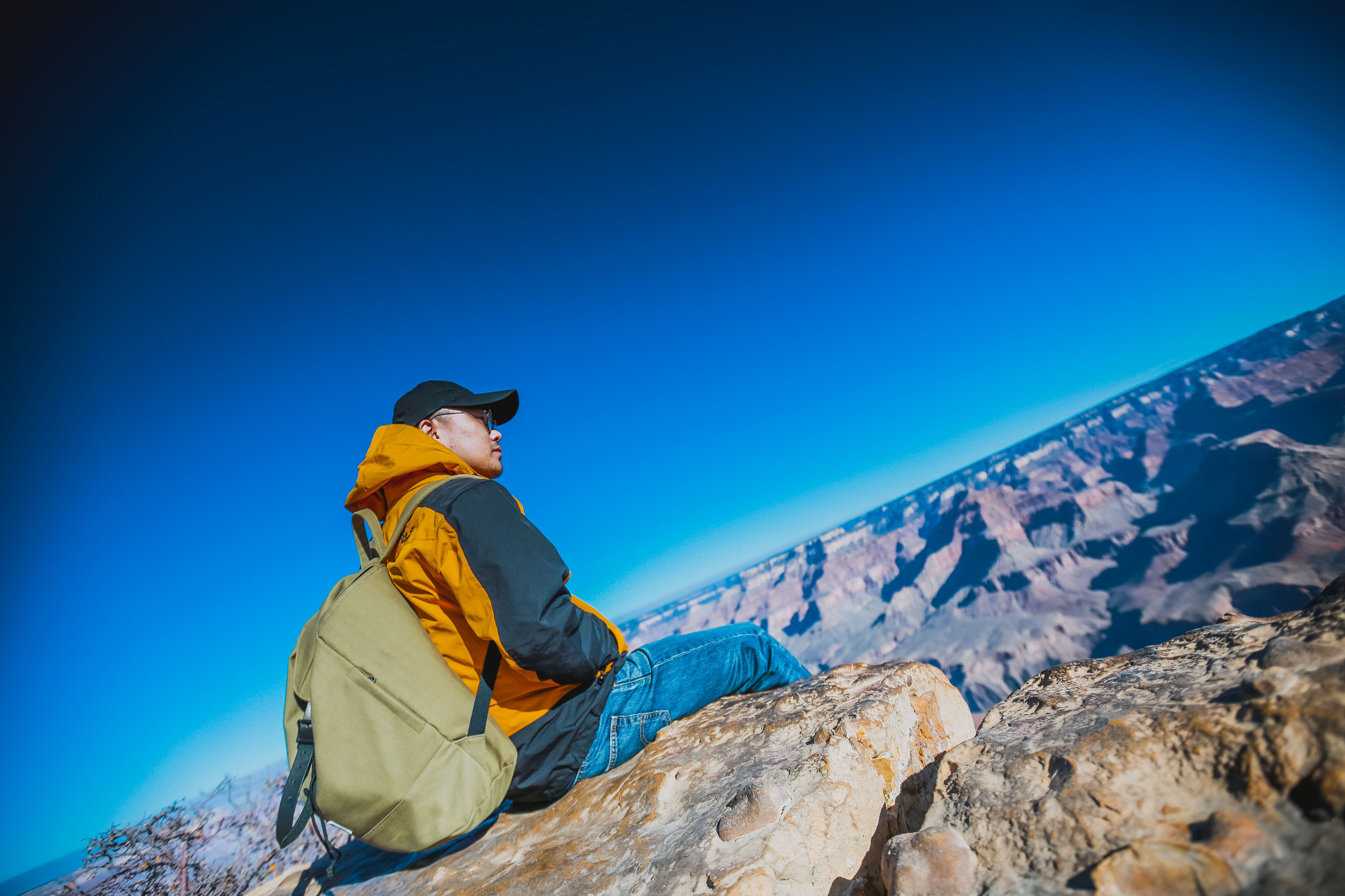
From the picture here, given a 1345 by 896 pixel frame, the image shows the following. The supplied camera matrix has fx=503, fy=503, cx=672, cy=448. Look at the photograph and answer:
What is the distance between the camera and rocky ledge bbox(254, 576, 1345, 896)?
0.94 meters

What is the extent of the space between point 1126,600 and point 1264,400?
63.8 meters

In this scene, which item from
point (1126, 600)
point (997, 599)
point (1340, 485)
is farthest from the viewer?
point (997, 599)

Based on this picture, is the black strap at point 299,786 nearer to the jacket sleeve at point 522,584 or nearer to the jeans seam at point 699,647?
the jacket sleeve at point 522,584

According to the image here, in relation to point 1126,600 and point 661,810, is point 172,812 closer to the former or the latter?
point 661,810

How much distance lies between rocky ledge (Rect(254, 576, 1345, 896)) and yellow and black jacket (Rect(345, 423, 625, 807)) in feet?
1.04

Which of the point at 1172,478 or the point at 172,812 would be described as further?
the point at 1172,478

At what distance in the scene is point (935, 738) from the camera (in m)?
2.30

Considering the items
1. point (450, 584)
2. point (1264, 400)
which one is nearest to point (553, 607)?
point (450, 584)

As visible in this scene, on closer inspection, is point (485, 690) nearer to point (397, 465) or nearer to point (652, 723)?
point (652, 723)

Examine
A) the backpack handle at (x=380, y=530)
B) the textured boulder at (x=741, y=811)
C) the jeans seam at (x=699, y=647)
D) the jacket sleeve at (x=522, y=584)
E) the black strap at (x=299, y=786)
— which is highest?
the backpack handle at (x=380, y=530)

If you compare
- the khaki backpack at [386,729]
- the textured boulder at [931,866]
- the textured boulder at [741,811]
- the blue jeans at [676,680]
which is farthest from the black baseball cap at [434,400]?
the textured boulder at [931,866]

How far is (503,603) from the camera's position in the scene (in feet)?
7.04

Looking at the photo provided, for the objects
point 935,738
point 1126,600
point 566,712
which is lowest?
point 1126,600

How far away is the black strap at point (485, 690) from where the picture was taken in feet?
7.37
